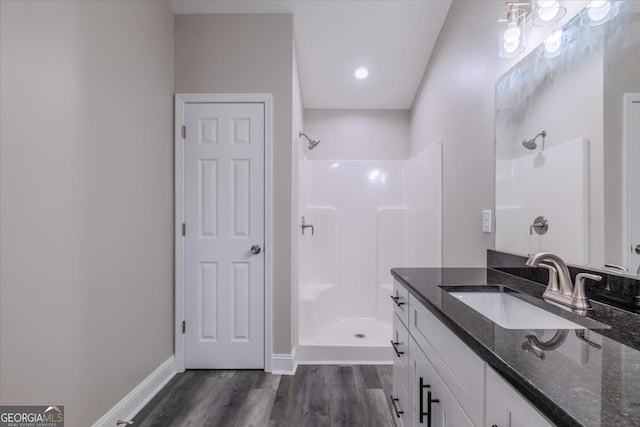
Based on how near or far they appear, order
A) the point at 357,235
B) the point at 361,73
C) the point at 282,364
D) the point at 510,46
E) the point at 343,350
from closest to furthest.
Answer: the point at 510,46 < the point at 282,364 < the point at 343,350 < the point at 361,73 < the point at 357,235

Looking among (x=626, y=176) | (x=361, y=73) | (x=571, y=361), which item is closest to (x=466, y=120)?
(x=626, y=176)

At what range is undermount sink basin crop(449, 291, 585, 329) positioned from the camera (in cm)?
91

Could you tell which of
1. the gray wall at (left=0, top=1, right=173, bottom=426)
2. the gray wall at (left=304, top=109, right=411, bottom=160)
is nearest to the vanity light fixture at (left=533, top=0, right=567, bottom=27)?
the gray wall at (left=0, top=1, right=173, bottom=426)

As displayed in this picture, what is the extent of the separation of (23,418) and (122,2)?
2063mm

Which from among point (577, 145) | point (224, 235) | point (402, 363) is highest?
point (577, 145)

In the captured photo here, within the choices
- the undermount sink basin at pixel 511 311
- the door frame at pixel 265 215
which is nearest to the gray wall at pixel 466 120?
the undermount sink basin at pixel 511 311

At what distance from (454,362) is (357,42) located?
2.57 m

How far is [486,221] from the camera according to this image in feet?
5.31

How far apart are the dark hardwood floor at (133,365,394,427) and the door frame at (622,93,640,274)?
146 centimetres

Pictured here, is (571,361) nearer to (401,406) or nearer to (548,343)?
(548,343)

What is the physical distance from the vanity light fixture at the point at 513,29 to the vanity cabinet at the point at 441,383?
4.08 ft

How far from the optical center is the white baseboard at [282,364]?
2.18 m

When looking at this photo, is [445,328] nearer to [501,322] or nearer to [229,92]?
[501,322]

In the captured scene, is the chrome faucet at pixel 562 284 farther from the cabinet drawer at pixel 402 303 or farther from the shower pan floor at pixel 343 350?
the shower pan floor at pixel 343 350
